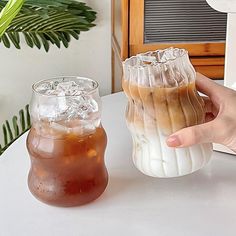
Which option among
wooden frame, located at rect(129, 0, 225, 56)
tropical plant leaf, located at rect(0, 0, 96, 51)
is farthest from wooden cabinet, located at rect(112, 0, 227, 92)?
tropical plant leaf, located at rect(0, 0, 96, 51)

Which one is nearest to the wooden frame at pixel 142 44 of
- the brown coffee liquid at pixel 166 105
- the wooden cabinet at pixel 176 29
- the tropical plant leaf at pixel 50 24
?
the wooden cabinet at pixel 176 29

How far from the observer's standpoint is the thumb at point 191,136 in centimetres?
72

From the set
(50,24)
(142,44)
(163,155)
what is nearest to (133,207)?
(163,155)

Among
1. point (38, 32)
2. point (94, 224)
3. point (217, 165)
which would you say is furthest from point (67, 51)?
point (94, 224)

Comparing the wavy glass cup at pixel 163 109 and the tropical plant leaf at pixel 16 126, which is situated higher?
the wavy glass cup at pixel 163 109

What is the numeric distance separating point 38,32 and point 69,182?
73 cm

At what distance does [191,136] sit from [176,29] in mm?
469

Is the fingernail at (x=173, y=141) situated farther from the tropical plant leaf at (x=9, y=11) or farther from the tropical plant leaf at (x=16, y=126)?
the tropical plant leaf at (x=16, y=126)

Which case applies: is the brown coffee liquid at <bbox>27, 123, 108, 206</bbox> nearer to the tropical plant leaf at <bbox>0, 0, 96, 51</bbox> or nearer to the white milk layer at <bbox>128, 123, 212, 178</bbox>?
the white milk layer at <bbox>128, 123, 212, 178</bbox>

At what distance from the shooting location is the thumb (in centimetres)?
72

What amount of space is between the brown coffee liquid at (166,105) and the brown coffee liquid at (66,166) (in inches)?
2.8

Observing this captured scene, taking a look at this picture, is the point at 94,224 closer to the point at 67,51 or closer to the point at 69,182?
the point at 69,182

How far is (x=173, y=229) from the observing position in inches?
27.7

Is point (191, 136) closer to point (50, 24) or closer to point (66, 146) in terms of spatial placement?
point (66, 146)
